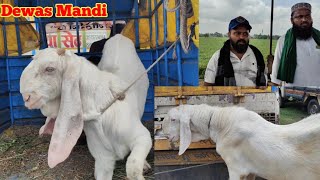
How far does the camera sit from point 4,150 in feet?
6.91

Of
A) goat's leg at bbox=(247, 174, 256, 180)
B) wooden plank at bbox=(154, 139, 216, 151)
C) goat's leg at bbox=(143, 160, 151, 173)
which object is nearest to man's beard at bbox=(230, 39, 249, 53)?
wooden plank at bbox=(154, 139, 216, 151)

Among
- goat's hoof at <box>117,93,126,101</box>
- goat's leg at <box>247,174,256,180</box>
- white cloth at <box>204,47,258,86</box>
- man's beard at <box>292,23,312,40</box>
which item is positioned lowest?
goat's leg at <box>247,174,256,180</box>

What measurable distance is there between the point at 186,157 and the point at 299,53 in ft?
2.72

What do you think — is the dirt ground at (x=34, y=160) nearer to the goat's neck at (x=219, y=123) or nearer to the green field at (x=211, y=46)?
the goat's neck at (x=219, y=123)

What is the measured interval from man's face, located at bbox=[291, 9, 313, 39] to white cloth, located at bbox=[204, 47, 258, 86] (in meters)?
0.25

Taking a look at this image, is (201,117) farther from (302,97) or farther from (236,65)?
(302,97)

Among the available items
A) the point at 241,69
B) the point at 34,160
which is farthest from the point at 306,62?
the point at 34,160

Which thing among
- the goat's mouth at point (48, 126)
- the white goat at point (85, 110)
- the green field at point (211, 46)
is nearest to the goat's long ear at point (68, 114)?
the white goat at point (85, 110)

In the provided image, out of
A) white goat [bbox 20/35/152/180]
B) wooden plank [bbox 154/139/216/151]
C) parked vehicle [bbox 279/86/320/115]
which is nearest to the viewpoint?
white goat [bbox 20/35/152/180]

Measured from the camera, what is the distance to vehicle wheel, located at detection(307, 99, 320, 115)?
6.18ft

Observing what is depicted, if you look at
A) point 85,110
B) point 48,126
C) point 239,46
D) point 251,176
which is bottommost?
point 251,176

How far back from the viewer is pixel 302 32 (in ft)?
5.94

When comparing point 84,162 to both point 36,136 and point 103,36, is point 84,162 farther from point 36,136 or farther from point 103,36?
point 103,36

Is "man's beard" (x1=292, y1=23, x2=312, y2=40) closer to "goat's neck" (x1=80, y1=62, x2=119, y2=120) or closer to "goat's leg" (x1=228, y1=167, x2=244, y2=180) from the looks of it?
"goat's leg" (x1=228, y1=167, x2=244, y2=180)
